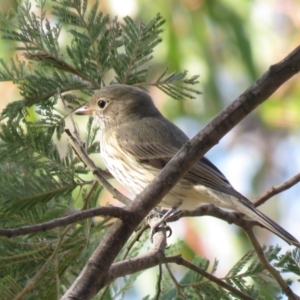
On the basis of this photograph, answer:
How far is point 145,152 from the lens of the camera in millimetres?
3670

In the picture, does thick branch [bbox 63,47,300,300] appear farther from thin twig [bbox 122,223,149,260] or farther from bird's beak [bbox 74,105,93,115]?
bird's beak [bbox 74,105,93,115]

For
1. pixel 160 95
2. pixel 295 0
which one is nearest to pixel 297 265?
pixel 160 95

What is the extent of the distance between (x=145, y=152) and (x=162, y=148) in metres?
0.10

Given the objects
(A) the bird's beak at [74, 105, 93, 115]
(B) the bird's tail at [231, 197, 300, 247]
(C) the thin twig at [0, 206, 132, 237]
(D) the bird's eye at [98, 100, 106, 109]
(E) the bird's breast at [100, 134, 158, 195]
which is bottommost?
(C) the thin twig at [0, 206, 132, 237]

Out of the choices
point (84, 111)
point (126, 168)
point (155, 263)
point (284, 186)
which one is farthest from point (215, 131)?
point (84, 111)

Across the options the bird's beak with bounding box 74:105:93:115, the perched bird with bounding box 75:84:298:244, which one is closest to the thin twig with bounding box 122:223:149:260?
the perched bird with bounding box 75:84:298:244

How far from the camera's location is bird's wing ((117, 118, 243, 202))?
135 inches

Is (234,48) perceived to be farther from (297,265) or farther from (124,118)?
(297,265)

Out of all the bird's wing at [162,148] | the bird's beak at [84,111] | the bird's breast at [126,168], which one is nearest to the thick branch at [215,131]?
the bird's wing at [162,148]

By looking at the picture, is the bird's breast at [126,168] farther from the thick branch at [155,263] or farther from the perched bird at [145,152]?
the thick branch at [155,263]

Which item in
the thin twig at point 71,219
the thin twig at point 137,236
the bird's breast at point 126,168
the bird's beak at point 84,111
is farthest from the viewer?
the bird's beak at point 84,111

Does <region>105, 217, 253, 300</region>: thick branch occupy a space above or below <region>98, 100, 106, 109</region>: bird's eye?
below

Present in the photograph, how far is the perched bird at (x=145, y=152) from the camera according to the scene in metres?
3.40

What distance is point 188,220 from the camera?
566 cm
